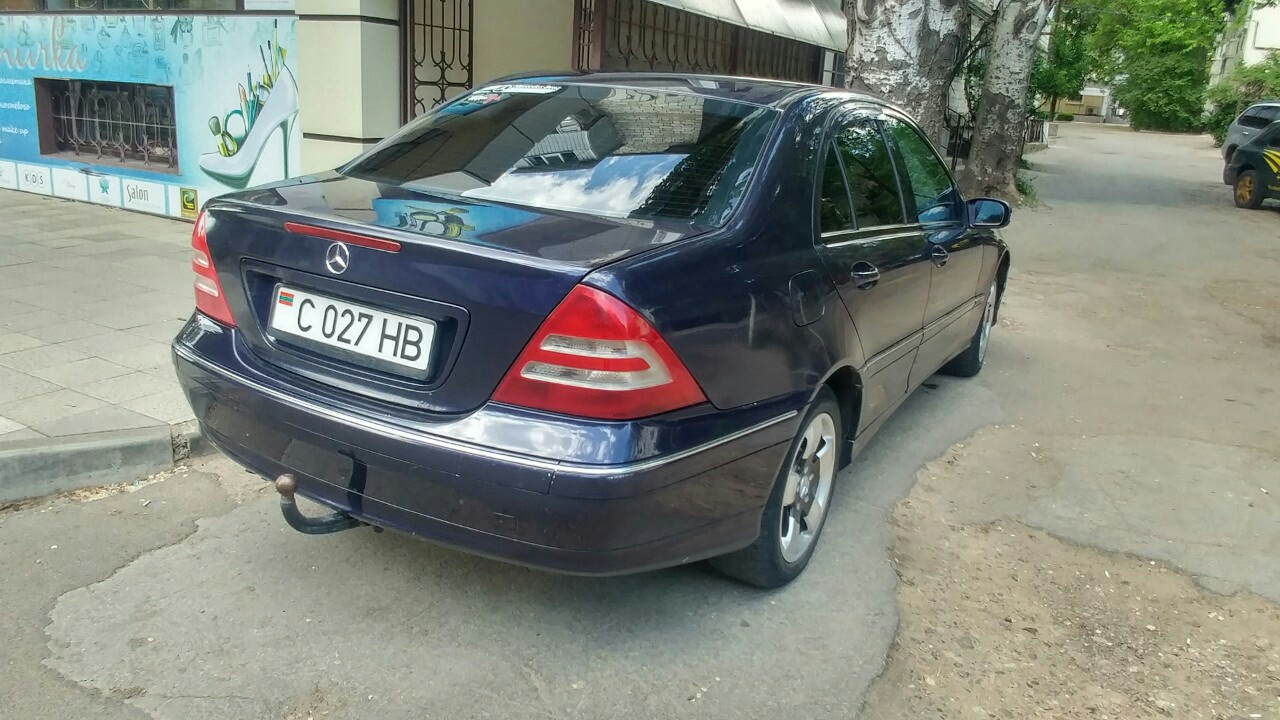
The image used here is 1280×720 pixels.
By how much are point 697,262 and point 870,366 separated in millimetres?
1236

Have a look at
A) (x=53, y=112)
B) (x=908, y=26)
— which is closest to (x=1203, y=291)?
(x=908, y=26)

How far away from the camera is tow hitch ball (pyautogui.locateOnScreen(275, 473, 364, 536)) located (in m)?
2.77

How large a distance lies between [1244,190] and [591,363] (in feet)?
58.8

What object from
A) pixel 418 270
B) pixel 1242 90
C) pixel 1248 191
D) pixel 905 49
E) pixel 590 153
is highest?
pixel 1242 90

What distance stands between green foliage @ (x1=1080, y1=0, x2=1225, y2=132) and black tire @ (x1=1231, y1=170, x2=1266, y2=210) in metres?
30.1

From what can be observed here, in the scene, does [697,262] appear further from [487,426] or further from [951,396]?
[951,396]

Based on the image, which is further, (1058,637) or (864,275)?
(864,275)

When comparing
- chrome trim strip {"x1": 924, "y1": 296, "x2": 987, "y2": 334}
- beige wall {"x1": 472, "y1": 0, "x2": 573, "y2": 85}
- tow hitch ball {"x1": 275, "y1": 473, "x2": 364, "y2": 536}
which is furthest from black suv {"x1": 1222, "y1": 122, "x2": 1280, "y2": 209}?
tow hitch ball {"x1": 275, "y1": 473, "x2": 364, "y2": 536}

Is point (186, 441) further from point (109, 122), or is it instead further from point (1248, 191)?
point (1248, 191)

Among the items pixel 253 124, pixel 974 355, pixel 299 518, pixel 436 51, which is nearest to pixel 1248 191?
pixel 974 355

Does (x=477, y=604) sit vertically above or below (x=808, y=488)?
below

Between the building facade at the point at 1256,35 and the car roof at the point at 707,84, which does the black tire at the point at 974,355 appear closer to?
the car roof at the point at 707,84

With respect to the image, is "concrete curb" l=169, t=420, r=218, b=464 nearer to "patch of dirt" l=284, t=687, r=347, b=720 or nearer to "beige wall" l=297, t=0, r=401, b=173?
"patch of dirt" l=284, t=687, r=347, b=720

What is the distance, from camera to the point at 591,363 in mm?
2453
